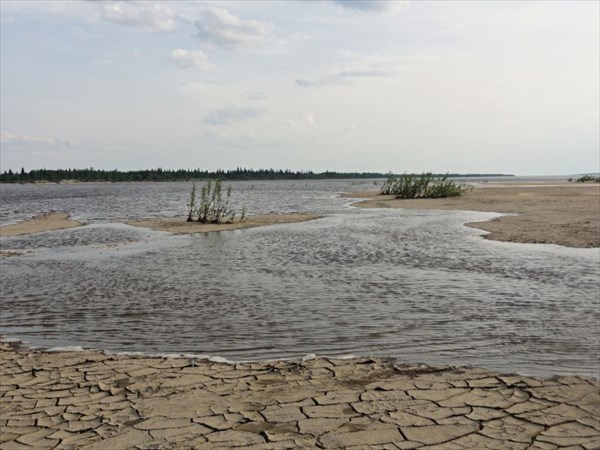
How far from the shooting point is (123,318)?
9.18 meters

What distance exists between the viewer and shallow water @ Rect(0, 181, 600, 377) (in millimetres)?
7273

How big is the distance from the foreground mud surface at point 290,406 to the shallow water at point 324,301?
774 mm

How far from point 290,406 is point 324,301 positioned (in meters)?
4.89

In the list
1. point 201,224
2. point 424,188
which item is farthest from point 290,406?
point 424,188

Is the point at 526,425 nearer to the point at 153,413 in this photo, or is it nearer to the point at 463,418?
the point at 463,418

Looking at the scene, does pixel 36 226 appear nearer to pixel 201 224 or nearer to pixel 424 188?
pixel 201 224

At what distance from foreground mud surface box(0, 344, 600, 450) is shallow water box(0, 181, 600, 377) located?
2.54ft

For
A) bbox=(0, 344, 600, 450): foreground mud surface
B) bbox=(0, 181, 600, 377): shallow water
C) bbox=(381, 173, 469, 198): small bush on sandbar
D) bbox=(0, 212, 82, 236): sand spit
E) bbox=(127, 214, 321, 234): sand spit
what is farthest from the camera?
bbox=(381, 173, 469, 198): small bush on sandbar

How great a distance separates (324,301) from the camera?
998cm

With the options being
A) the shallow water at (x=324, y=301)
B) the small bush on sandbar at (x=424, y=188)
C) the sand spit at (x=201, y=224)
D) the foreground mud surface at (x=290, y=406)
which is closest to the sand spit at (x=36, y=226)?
the sand spit at (x=201, y=224)

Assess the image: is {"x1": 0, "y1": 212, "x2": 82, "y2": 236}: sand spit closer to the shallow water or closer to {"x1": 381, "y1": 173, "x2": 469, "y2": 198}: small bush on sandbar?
the shallow water

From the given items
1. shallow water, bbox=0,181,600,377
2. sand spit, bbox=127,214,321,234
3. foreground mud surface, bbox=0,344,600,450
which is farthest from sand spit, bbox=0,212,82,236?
foreground mud surface, bbox=0,344,600,450

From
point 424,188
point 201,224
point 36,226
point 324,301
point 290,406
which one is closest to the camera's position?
point 290,406

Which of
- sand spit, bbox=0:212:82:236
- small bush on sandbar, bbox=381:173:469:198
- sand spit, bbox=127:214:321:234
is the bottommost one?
sand spit, bbox=0:212:82:236
